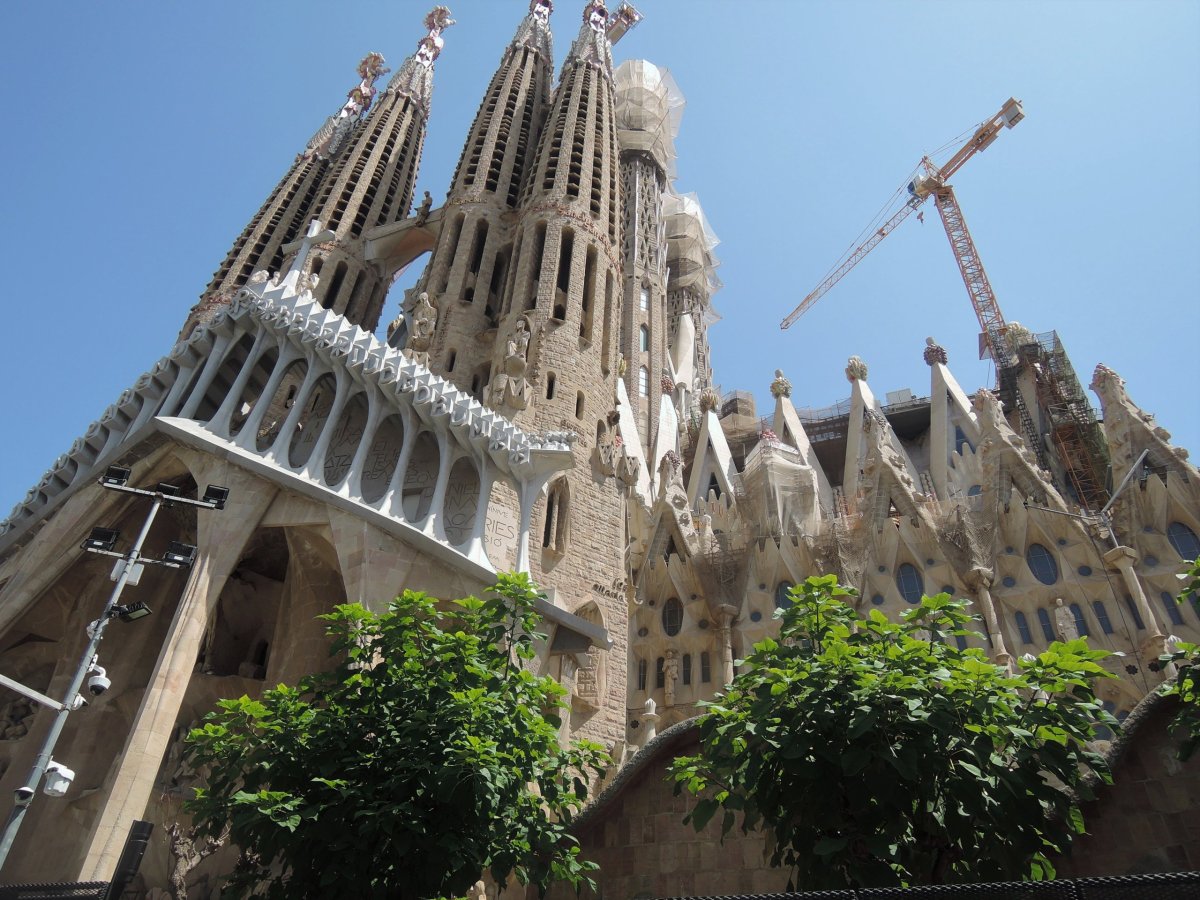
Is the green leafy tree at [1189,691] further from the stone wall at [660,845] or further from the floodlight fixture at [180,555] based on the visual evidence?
the floodlight fixture at [180,555]

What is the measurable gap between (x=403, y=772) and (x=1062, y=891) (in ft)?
16.7

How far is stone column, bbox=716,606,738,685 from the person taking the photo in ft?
80.1

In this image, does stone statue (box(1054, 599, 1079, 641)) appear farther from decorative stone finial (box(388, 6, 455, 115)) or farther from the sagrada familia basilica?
decorative stone finial (box(388, 6, 455, 115))

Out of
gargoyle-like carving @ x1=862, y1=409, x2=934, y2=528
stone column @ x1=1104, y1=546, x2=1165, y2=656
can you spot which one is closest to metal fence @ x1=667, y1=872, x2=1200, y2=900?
stone column @ x1=1104, y1=546, x2=1165, y2=656

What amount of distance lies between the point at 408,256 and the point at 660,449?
13.8 m

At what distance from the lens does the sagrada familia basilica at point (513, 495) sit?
15.9 m

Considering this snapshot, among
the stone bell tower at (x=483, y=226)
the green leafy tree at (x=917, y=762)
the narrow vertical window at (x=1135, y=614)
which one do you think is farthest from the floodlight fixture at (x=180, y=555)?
the narrow vertical window at (x=1135, y=614)

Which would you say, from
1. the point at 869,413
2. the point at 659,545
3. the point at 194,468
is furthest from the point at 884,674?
the point at 869,413

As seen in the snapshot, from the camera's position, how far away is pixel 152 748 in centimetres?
1268

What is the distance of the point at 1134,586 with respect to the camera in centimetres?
2173

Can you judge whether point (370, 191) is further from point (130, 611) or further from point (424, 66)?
point (130, 611)

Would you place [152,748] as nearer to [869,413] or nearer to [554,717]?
[554,717]

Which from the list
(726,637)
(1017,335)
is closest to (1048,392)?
(1017,335)

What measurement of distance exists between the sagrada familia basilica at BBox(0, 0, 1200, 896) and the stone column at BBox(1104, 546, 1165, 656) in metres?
0.10
